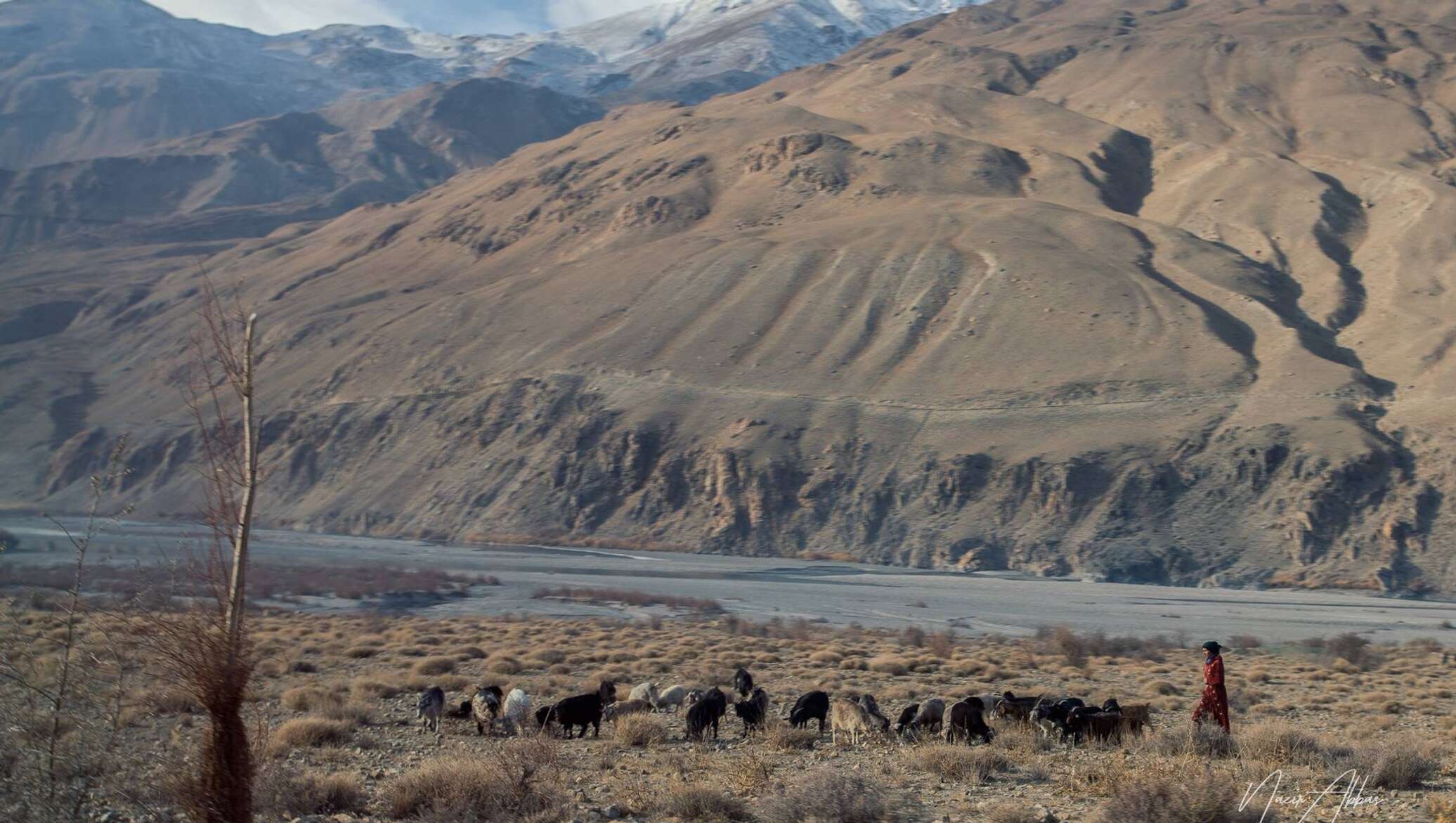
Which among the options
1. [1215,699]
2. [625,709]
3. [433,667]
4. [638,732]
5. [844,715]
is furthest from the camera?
[433,667]

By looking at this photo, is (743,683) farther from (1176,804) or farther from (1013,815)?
(1176,804)

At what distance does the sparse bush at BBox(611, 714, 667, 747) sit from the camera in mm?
14398

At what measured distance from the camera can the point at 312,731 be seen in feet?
44.7

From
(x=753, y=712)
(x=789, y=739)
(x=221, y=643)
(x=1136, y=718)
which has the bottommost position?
(x=789, y=739)

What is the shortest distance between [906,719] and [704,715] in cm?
262

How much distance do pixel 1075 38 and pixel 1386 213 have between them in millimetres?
83190

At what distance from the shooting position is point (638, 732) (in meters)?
14.5

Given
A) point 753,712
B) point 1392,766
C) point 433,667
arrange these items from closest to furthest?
point 1392,766, point 753,712, point 433,667

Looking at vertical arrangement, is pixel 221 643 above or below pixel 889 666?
above

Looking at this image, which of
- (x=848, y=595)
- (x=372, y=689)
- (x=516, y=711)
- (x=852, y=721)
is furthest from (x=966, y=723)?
(x=848, y=595)

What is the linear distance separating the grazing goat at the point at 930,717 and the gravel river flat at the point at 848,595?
24212mm

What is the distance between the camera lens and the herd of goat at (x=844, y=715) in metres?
14.2

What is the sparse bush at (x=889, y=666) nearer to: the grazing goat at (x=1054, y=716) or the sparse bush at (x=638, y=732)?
the grazing goat at (x=1054, y=716)

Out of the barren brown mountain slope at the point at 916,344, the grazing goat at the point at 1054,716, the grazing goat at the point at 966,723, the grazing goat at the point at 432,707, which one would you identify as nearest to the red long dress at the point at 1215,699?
the grazing goat at the point at 1054,716
